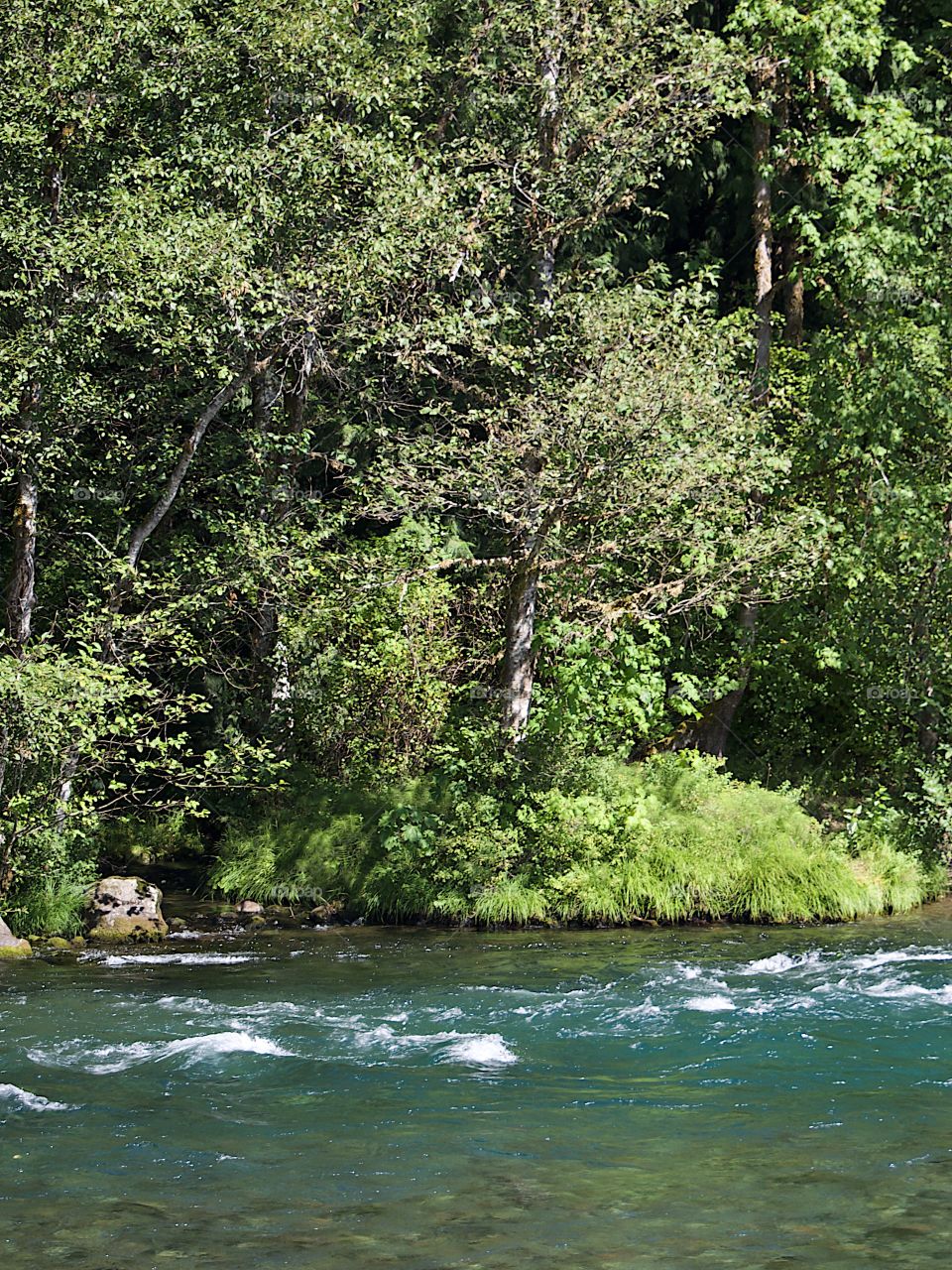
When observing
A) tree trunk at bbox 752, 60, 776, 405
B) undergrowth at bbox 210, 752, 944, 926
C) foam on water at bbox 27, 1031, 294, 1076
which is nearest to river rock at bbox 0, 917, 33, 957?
undergrowth at bbox 210, 752, 944, 926

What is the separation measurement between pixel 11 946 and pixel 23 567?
3873mm

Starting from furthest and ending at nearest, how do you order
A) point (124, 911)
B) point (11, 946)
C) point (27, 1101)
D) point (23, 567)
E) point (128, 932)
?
1. point (23, 567)
2. point (124, 911)
3. point (128, 932)
4. point (11, 946)
5. point (27, 1101)

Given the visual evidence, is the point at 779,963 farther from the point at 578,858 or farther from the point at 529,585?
the point at 529,585

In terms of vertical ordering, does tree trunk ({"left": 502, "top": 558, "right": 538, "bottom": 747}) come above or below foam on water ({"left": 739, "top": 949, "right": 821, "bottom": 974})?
above

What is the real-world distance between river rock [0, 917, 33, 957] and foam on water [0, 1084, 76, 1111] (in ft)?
15.5

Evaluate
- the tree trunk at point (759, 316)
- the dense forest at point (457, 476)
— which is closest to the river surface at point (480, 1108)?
the dense forest at point (457, 476)

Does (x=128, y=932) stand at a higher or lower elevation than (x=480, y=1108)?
higher

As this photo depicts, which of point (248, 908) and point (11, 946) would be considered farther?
point (248, 908)

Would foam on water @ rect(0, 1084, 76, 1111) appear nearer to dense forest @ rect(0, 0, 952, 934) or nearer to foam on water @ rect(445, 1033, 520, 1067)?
foam on water @ rect(445, 1033, 520, 1067)

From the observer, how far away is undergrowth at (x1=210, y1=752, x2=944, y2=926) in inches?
593

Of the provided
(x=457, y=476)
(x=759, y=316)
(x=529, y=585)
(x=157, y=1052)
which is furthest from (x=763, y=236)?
(x=157, y=1052)

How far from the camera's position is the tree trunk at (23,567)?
1491 centimetres

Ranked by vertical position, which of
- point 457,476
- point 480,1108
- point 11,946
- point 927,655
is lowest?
point 480,1108

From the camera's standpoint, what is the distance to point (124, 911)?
48.3 feet
